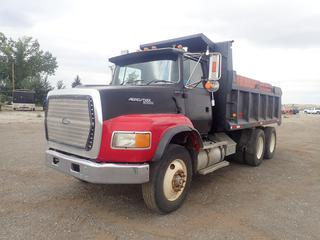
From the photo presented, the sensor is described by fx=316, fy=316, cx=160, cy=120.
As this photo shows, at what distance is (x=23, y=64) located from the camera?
2372 inches

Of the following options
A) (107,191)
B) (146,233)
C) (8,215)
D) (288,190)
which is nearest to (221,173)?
(288,190)

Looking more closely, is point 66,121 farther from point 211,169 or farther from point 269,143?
point 269,143

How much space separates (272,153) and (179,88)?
5.56m

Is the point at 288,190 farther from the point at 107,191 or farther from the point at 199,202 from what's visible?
the point at 107,191

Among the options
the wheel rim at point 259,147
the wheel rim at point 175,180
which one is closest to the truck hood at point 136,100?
the wheel rim at point 175,180

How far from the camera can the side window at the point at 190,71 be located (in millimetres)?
5465

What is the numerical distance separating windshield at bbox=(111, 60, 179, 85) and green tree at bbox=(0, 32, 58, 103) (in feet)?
159

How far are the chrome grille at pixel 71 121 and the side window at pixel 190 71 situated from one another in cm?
190

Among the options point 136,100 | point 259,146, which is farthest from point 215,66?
point 259,146

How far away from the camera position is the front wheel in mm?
4449

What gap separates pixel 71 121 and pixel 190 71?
2.29m

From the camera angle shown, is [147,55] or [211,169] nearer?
A: [147,55]

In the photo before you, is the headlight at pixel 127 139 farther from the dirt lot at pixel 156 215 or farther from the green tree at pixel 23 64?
the green tree at pixel 23 64

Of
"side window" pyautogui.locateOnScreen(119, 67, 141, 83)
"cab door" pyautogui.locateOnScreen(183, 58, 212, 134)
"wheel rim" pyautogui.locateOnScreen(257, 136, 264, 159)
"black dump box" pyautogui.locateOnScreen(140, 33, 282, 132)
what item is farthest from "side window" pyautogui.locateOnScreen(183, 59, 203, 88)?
"wheel rim" pyautogui.locateOnScreen(257, 136, 264, 159)
